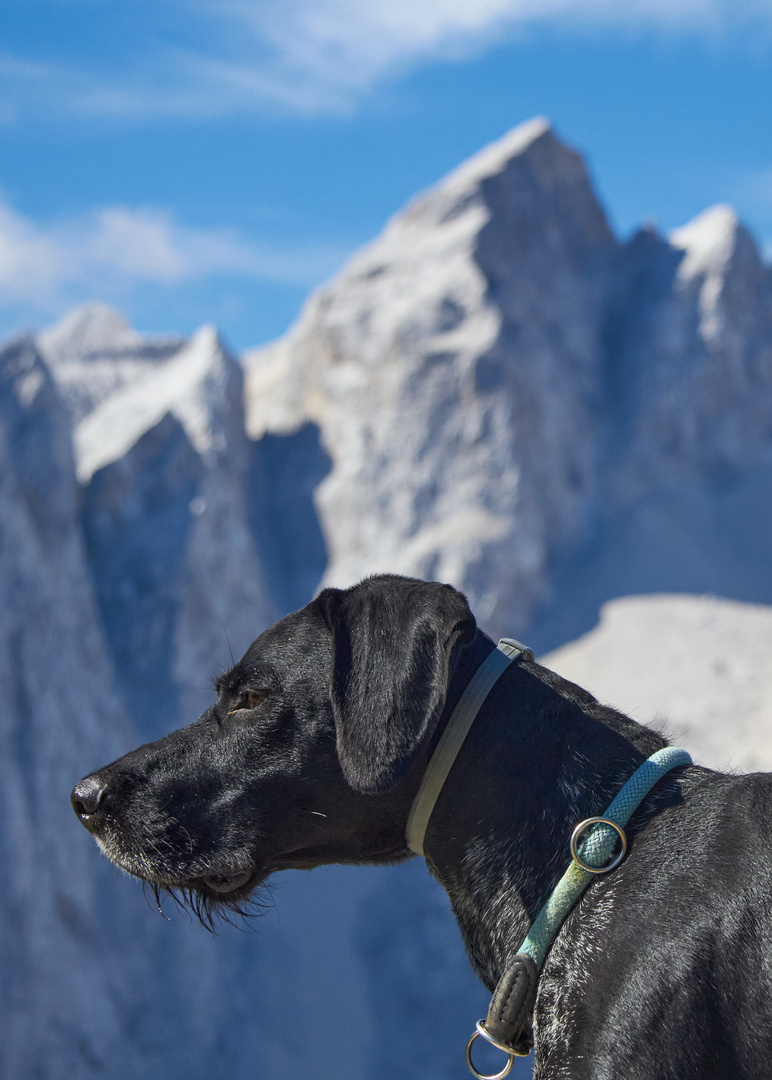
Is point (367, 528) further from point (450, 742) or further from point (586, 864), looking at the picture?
point (586, 864)

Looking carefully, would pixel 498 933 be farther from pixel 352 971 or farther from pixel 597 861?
pixel 352 971

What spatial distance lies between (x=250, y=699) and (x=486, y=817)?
2.14ft

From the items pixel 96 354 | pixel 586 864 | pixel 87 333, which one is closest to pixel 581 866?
pixel 586 864

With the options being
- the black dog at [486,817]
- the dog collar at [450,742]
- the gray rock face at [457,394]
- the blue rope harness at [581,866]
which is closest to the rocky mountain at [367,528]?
the gray rock face at [457,394]

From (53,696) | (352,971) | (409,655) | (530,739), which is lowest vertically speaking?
(352,971)

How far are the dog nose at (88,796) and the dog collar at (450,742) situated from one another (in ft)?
2.54

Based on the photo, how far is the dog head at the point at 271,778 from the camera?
8.01 feet

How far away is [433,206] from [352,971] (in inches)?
850

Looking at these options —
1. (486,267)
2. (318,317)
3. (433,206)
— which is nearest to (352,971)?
(318,317)

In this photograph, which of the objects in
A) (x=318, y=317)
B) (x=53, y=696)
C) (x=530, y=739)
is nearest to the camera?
(x=530, y=739)

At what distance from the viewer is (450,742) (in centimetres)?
237

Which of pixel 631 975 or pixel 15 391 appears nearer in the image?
pixel 631 975

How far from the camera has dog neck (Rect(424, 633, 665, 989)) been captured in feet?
Answer: 7.61

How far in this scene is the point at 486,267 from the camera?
97.2 feet
